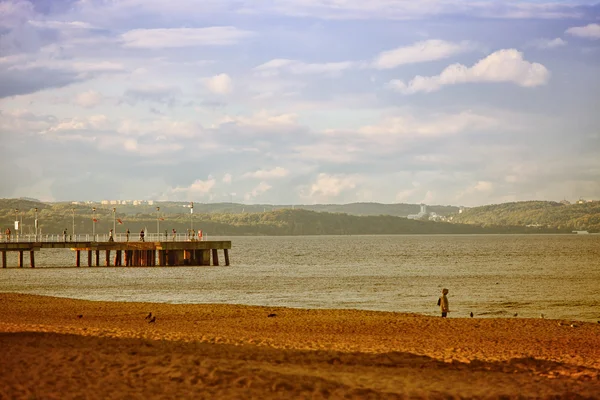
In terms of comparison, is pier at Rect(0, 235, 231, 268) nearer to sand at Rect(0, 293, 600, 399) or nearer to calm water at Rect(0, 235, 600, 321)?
calm water at Rect(0, 235, 600, 321)

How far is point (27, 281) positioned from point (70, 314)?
34729mm

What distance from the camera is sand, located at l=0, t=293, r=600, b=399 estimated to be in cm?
1538

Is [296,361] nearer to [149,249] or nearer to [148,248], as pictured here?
[148,248]

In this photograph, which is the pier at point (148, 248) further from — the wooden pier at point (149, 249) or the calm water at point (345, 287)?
the calm water at point (345, 287)

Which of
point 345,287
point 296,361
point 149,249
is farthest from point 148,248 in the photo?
point 296,361

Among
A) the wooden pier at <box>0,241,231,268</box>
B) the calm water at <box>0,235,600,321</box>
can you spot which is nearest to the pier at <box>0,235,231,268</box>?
the wooden pier at <box>0,241,231,268</box>

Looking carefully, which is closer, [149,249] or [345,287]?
[345,287]

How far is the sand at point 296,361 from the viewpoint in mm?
15375

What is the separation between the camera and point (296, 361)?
18891 millimetres

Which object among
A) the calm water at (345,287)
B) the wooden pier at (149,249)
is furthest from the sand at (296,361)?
the wooden pier at (149,249)

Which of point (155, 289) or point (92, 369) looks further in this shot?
point (155, 289)

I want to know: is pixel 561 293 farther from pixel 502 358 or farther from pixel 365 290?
pixel 502 358

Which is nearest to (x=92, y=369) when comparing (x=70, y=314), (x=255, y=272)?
(x=70, y=314)

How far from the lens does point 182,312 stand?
35.0 m
